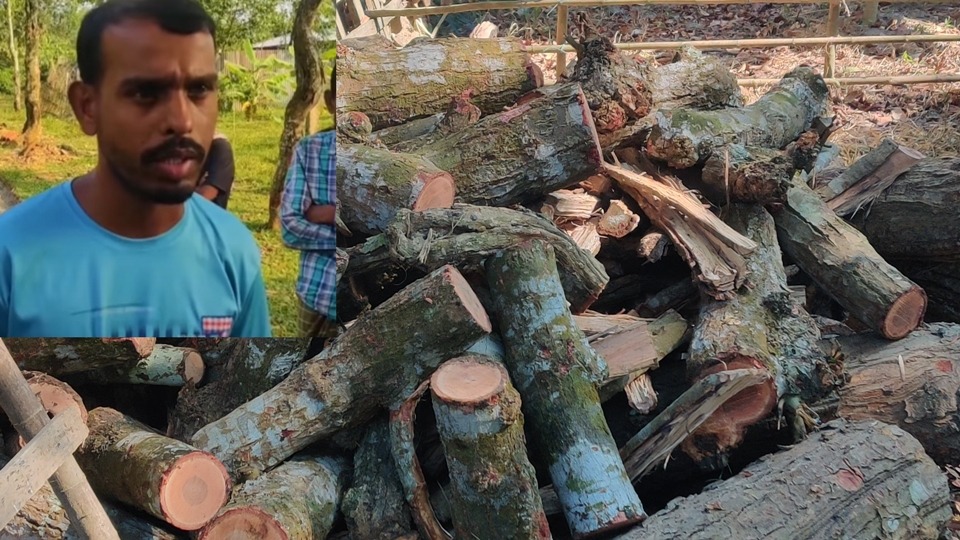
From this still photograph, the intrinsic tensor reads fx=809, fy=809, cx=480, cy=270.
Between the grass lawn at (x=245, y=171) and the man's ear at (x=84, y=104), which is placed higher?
the man's ear at (x=84, y=104)

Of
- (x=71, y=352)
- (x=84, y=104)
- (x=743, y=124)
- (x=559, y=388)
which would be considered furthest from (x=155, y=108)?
(x=743, y=124)

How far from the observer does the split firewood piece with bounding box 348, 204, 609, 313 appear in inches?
106

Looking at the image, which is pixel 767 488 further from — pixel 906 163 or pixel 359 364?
pixel 906 163

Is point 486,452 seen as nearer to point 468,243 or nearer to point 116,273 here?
point 468,243

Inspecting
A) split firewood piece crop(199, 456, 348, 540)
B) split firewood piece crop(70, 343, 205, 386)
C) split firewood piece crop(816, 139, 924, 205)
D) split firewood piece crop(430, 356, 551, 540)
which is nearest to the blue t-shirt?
split firewood piece crop(70, 343, 205, 386)

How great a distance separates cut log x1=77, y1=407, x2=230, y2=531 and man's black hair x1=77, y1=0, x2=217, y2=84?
108 centimetres

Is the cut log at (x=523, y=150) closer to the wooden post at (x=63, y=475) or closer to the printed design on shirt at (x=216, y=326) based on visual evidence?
the printed design on shirt at (x=216, y=326)

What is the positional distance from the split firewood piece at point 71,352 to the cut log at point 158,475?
34 centimetres

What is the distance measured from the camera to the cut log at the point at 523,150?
10.2ft

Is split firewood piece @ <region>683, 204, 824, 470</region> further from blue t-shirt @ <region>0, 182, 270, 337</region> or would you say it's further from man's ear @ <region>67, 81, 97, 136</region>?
man's ear @ <region>67, 81, 97, 136</region>

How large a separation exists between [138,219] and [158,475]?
Answer: 0.74 meters

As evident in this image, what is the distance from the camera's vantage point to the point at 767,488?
7.86 ft

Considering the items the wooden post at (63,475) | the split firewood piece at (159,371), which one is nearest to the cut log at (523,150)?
the split firewood piece at (159,371)

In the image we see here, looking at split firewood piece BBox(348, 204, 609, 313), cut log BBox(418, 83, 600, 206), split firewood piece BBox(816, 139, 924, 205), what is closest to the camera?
split firewood piece BBox(348, 204, 609, 313)
